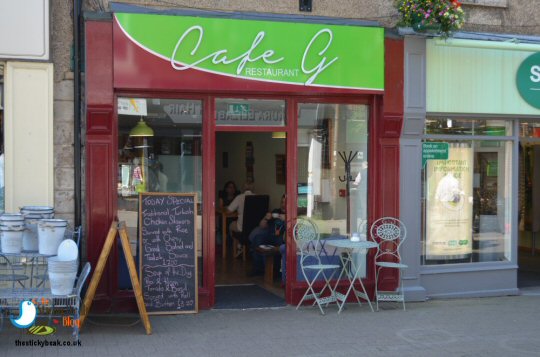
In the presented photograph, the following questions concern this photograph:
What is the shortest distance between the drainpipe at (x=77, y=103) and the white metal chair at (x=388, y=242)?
3766mm

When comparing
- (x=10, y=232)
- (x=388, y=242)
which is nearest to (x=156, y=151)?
(x=10, y=232)

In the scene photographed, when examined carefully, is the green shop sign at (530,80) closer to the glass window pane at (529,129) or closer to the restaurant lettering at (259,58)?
the glass window pane at (529,129)

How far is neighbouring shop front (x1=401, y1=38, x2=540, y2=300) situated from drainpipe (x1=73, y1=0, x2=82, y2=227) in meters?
4.16

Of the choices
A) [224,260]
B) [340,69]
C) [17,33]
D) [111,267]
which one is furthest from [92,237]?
[224,260]

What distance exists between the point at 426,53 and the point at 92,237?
4.93 meters

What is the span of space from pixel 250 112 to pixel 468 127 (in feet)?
10.6

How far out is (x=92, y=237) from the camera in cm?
805

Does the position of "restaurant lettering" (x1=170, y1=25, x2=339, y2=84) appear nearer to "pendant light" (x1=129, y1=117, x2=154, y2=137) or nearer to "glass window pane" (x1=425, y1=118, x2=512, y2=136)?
"pendant light" (x1=129, y1=117, x2=154, y2=137)

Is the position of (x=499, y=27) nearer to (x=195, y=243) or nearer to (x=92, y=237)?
(x=195, y=243)

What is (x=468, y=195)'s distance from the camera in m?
9.92

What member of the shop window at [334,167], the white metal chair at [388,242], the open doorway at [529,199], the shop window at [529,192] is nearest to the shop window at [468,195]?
the white metal chair at [388,242]

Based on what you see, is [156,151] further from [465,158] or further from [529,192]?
[529,192]

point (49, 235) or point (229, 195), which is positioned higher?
point (229, 195)

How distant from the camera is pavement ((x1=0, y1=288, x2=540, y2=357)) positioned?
22.5 ft
